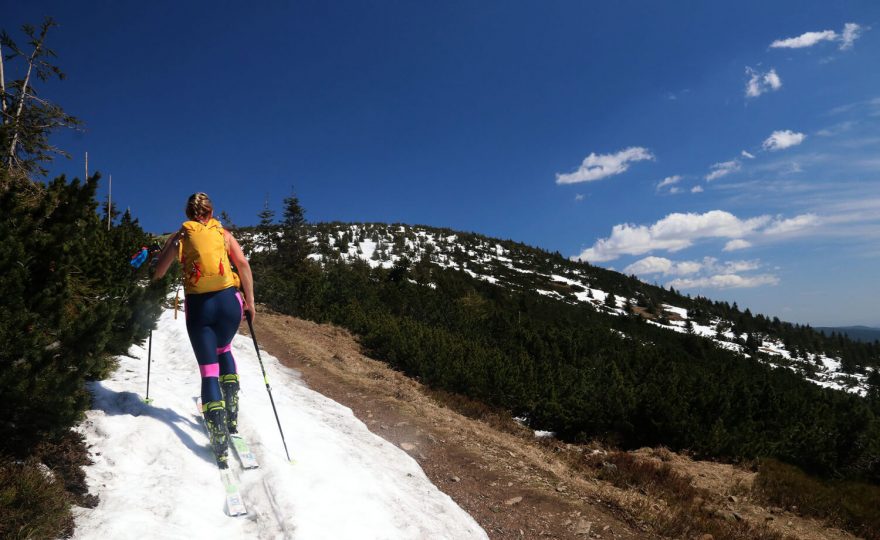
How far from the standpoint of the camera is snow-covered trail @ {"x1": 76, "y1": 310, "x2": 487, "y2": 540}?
3010 millimetres

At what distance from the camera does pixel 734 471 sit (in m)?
9.64

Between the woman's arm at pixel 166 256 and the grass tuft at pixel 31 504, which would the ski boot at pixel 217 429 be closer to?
the grass tuft at pixel 31 504

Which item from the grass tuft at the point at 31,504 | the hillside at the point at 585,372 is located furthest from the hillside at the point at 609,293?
the grass tuft at the point at 31,504

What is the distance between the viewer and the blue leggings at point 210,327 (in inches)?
144

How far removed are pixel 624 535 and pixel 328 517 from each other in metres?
3.18

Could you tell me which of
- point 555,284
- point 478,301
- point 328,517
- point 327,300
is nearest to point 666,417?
point 328,517

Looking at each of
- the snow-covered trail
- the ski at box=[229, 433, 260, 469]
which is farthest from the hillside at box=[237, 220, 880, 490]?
the ski at box=[229, 433, 260, 469]

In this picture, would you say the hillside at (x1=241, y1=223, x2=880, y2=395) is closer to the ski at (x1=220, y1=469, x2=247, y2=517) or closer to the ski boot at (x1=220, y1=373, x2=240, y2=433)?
the ski boot at (x1=220, y1=373, x2=240, y2=433)

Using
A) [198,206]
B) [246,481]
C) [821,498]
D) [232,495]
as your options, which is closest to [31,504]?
[232,495]

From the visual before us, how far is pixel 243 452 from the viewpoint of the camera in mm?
3955

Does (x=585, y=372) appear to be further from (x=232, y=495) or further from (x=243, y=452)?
(x=232, y=495)

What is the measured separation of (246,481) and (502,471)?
3417 mm

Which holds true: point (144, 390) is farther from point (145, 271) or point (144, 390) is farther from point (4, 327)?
point (4, 327)

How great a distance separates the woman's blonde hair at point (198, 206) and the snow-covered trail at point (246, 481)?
6.40 ft
